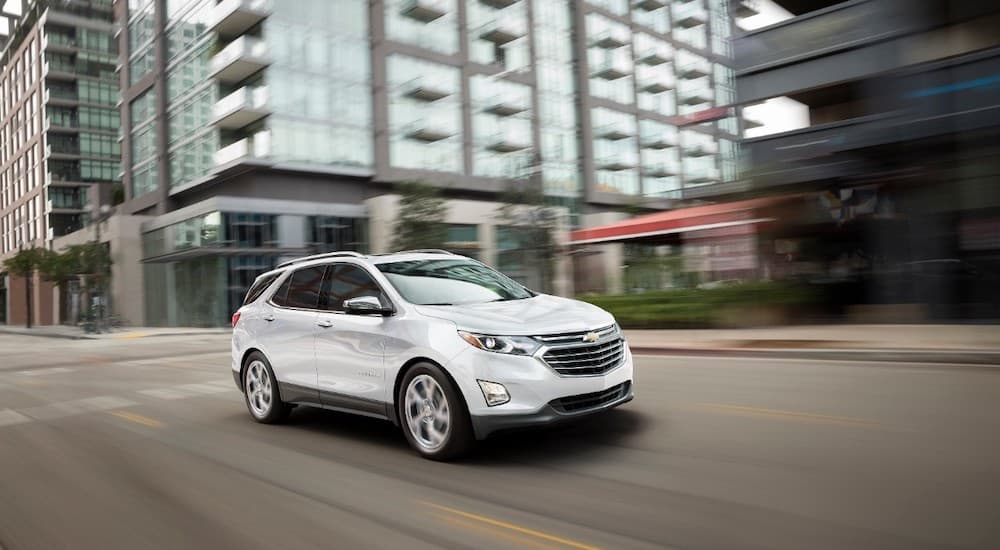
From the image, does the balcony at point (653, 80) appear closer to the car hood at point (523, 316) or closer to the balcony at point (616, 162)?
the balcony at point (616, 162)

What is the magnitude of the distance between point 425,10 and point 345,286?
138ft

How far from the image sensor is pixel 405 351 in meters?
5.52

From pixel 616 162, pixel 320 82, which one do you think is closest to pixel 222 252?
pixel 320 82

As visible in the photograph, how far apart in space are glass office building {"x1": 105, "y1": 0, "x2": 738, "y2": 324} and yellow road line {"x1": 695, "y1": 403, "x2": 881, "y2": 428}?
73.6 feet

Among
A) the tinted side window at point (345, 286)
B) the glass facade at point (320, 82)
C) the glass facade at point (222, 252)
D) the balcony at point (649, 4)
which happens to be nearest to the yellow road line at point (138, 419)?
the tinted side window at point (345, 286)

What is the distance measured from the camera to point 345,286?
6.47m

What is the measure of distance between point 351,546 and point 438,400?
5.45 ft

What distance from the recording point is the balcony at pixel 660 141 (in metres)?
62.0

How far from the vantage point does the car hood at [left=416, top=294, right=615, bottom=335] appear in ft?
16.9

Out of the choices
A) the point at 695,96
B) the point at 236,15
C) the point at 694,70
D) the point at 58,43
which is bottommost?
the point at 236,15

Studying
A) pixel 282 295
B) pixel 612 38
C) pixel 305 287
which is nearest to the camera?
pixel 305 287

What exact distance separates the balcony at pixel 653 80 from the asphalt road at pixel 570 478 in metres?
57.8

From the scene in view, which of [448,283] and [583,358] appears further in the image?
[448,283]

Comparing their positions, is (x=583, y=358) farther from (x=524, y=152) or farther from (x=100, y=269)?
(x=524, y=152)
